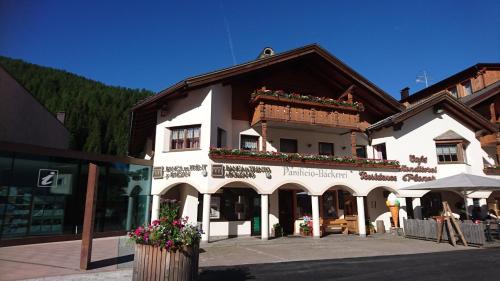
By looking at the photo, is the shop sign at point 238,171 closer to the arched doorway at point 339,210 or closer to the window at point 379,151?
the arched doorway at point 339,210

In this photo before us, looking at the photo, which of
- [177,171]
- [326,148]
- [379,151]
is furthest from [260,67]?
[379,151]

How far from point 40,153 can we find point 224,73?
9697mm

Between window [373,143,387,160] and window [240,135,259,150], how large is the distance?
A: 27.6 feet

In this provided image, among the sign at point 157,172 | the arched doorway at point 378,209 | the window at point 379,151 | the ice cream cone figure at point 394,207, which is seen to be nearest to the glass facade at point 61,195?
the sign at point 157,172

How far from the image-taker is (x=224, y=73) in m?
17.7

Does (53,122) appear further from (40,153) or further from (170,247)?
(170,247)

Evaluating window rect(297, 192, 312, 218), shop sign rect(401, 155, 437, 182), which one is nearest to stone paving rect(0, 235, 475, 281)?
window rect(297, 192, 312, 218)

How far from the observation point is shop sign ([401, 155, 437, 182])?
2028 centimetres

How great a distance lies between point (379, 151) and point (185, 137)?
42.8 ft

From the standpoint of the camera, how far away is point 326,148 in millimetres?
21469

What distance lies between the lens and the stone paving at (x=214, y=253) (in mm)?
8617

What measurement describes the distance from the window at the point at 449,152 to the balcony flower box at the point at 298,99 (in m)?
6.61

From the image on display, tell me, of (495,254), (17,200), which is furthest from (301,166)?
(17,200)

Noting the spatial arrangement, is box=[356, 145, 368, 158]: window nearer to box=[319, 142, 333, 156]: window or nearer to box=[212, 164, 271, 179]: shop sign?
box=[319, 142, 333, 156]: window
